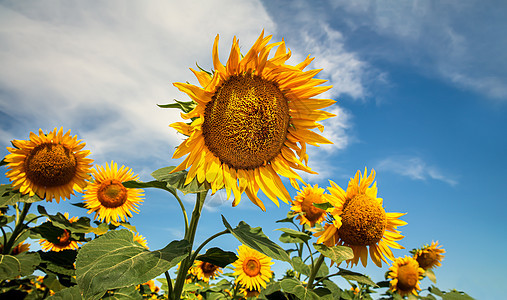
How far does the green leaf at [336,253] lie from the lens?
3.02m

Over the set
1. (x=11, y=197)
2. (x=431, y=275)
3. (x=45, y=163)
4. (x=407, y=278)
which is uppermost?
(x=431, y=275)

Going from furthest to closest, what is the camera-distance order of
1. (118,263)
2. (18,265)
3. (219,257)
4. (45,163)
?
(45,163)
(18,265)
(219,257)
(118,263)

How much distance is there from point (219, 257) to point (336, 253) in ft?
3.84

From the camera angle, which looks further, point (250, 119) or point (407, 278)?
point (407, 278)

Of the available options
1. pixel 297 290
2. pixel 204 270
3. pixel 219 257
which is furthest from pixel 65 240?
pixel 297 290

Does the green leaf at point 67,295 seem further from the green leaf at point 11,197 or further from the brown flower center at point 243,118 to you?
the green leaf at point 11,197

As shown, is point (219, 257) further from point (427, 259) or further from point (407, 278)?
point (427, 259)

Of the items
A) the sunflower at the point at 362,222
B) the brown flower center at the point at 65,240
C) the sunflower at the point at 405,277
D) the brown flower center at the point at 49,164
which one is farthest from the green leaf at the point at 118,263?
the sunflower at the point at 405,277

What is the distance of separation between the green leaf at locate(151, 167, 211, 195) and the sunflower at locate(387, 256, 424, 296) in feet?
15.6

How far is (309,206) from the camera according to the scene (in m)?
5.10

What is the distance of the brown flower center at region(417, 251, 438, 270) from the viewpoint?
628 centimetres

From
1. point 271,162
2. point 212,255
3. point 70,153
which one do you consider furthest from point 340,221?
point 70,153

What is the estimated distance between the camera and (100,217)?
5379 millimetres

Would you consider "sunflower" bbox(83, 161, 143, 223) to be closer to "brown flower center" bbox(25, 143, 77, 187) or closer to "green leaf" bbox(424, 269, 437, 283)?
"brown flower center" bbox(25, 143, 77, 187)
